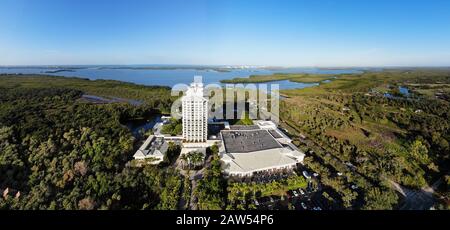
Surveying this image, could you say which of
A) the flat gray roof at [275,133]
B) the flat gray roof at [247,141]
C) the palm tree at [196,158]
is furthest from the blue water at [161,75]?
the palm tree at [196,158]

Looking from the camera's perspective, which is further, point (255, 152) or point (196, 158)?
point (255, 152)

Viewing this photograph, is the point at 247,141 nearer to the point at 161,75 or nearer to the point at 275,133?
the point at 275,133

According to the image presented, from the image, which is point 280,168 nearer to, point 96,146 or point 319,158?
point 319,158

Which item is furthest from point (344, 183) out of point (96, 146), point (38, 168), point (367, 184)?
point (38, 168)

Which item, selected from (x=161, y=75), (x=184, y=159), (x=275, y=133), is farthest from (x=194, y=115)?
(x=161, y=75)

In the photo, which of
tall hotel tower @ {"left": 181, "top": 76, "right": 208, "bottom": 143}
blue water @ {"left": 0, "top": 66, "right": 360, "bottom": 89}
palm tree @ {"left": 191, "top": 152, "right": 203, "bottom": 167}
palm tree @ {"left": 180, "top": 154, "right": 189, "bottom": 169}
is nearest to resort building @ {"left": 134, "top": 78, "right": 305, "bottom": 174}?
tall hotel tower @ {"left": 181, "top": 76, "right": 208, "bottom": 143}
